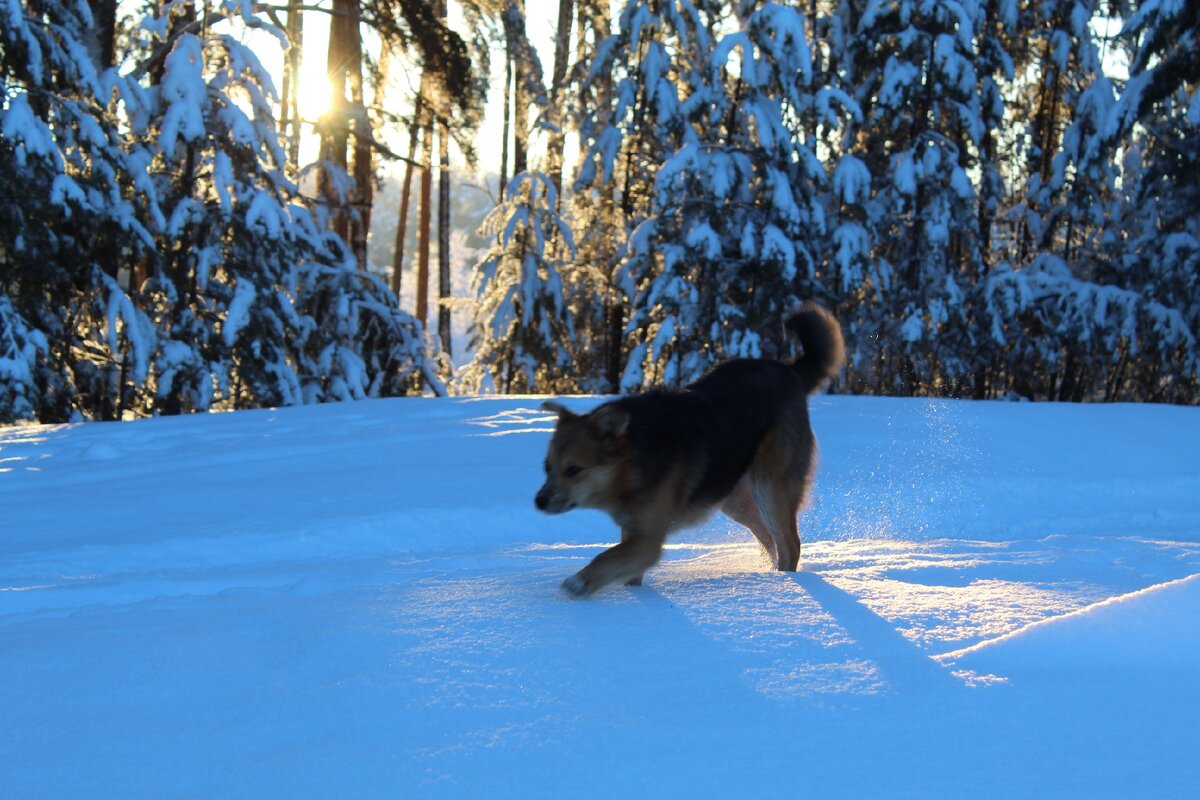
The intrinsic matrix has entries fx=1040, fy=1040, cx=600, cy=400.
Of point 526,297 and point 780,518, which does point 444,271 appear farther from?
point 780,518

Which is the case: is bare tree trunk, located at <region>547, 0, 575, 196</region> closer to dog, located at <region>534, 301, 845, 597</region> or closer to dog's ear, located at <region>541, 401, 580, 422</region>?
dog, located at <region>534, 301, 845, 597</region>

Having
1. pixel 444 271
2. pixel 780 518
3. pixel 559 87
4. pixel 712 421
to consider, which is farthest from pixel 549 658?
pixel 444 271

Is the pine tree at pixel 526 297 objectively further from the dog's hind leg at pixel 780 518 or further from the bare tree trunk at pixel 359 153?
the dog's hind leg at pixel 780 518

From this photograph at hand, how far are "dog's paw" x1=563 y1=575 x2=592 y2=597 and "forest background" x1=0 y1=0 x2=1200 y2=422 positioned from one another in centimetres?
987

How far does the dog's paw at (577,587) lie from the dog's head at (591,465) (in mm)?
502

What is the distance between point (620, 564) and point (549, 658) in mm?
1271

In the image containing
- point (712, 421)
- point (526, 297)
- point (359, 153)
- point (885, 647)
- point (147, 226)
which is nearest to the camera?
point (885, 647)

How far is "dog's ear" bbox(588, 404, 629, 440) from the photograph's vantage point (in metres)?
4.70

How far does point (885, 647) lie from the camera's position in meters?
3.30

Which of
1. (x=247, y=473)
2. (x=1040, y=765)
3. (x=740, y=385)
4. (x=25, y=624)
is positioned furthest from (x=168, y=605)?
(x=247, y=473)

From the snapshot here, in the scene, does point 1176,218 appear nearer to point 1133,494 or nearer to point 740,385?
point 1133,494

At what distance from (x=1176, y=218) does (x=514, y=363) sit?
12.7 m

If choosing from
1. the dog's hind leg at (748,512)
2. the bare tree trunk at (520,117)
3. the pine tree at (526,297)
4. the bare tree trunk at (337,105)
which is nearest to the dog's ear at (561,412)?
the dog's hind leg at (748,512)

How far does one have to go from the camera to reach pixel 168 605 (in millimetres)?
4215
